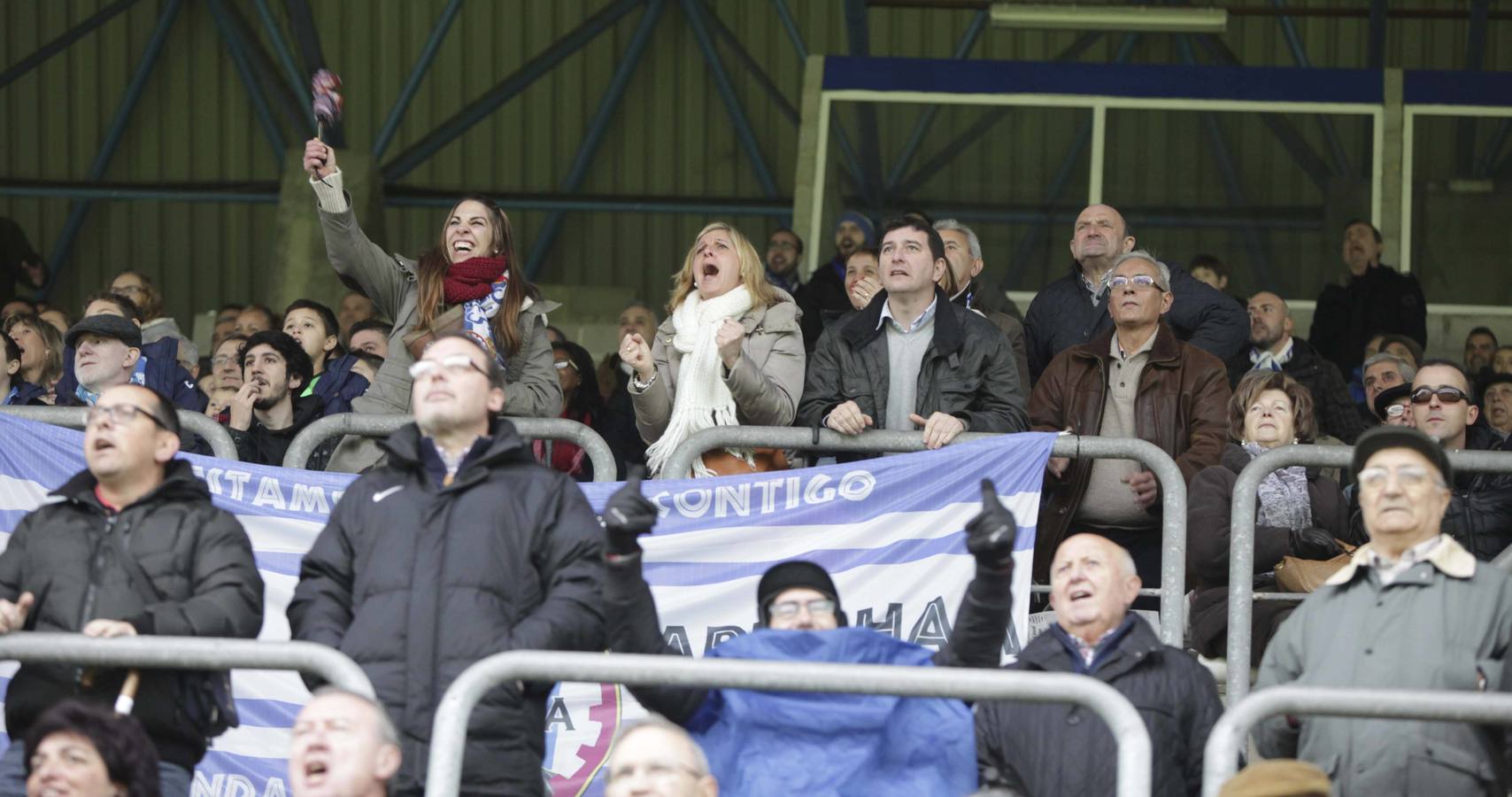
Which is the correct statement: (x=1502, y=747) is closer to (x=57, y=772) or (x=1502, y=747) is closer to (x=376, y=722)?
(x=376, y=722)

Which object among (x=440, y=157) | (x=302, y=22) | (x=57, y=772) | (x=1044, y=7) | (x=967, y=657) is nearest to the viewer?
(x=57, y=772)

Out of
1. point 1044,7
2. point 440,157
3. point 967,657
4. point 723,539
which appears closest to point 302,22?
point 440,157

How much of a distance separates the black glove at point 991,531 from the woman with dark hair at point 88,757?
2.02 m

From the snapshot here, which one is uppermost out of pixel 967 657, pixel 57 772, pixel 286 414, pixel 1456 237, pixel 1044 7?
pixel 1044 7

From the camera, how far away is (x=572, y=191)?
2083 centimetres

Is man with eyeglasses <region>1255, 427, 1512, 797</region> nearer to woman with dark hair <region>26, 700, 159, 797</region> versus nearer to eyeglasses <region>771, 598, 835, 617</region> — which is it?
→ eyeglasses <region>771, 598, 835, 617</region>

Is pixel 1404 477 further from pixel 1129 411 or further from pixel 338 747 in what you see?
pixel 338 747

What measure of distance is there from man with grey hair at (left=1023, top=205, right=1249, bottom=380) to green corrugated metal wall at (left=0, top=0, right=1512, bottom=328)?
11.3 meters

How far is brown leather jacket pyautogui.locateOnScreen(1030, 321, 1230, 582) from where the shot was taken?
7312 millimetres

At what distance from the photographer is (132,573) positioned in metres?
5.45

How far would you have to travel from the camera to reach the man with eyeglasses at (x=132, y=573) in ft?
17.4

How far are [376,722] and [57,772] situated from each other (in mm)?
742

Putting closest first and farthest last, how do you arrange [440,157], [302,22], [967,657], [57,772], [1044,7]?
[57,772] < [967,657] < [1044,7] < [302,22] < [440,157]

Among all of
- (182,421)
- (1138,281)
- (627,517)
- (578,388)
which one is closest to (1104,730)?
(627,517)
